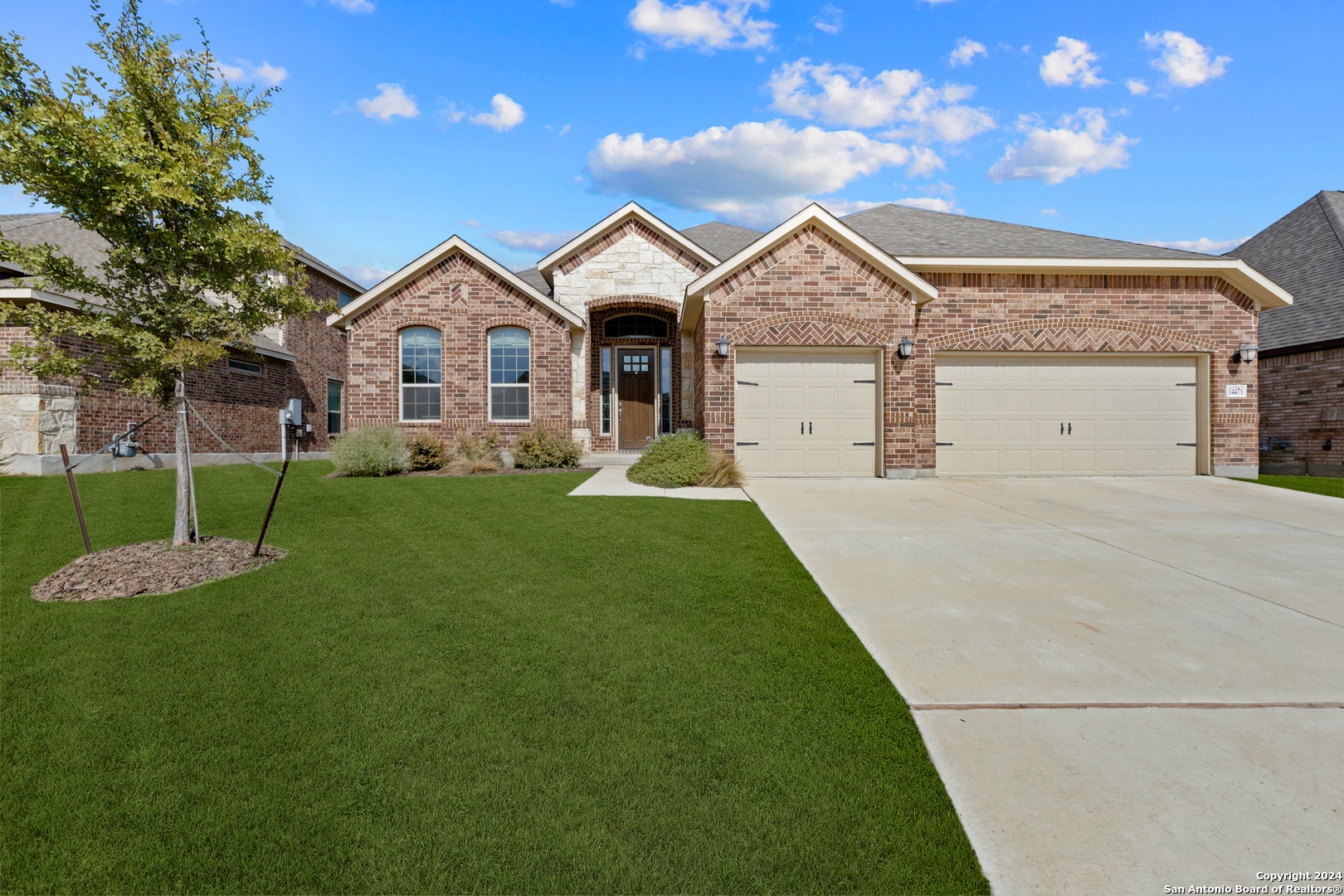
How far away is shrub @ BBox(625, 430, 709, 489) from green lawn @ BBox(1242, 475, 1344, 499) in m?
10.4

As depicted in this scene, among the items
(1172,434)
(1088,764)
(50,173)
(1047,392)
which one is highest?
(50,173)

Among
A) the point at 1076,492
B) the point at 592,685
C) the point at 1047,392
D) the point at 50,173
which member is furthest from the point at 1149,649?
the point at 1047,392

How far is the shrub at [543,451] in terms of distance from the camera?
14633 millimetres

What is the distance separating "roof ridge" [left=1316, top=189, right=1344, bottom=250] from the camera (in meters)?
16.2

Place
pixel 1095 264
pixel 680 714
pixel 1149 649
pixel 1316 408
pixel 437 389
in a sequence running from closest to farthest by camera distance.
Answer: pixel 680 714
pixel 1149 649
pixel 1095 264
pixel 1316 408
pixel 437 389

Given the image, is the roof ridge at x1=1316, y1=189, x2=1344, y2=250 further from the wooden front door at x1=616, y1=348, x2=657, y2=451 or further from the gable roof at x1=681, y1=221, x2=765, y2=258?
the wooden front door at x1=616, y1=348, x2=657, y2=451

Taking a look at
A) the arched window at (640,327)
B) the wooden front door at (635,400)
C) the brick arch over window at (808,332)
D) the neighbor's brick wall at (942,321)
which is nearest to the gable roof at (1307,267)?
the neighbor's brick wall at (942,321)

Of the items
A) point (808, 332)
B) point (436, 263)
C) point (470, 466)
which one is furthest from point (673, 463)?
point (436, 263)

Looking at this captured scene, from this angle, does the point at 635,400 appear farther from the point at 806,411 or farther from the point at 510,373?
the point at 806,411

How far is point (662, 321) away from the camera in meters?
17.9

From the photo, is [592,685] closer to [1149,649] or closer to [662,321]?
[1149,649]

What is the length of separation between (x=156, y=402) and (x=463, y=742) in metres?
13.3

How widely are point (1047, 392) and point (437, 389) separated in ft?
46.7

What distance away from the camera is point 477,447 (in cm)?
1490
